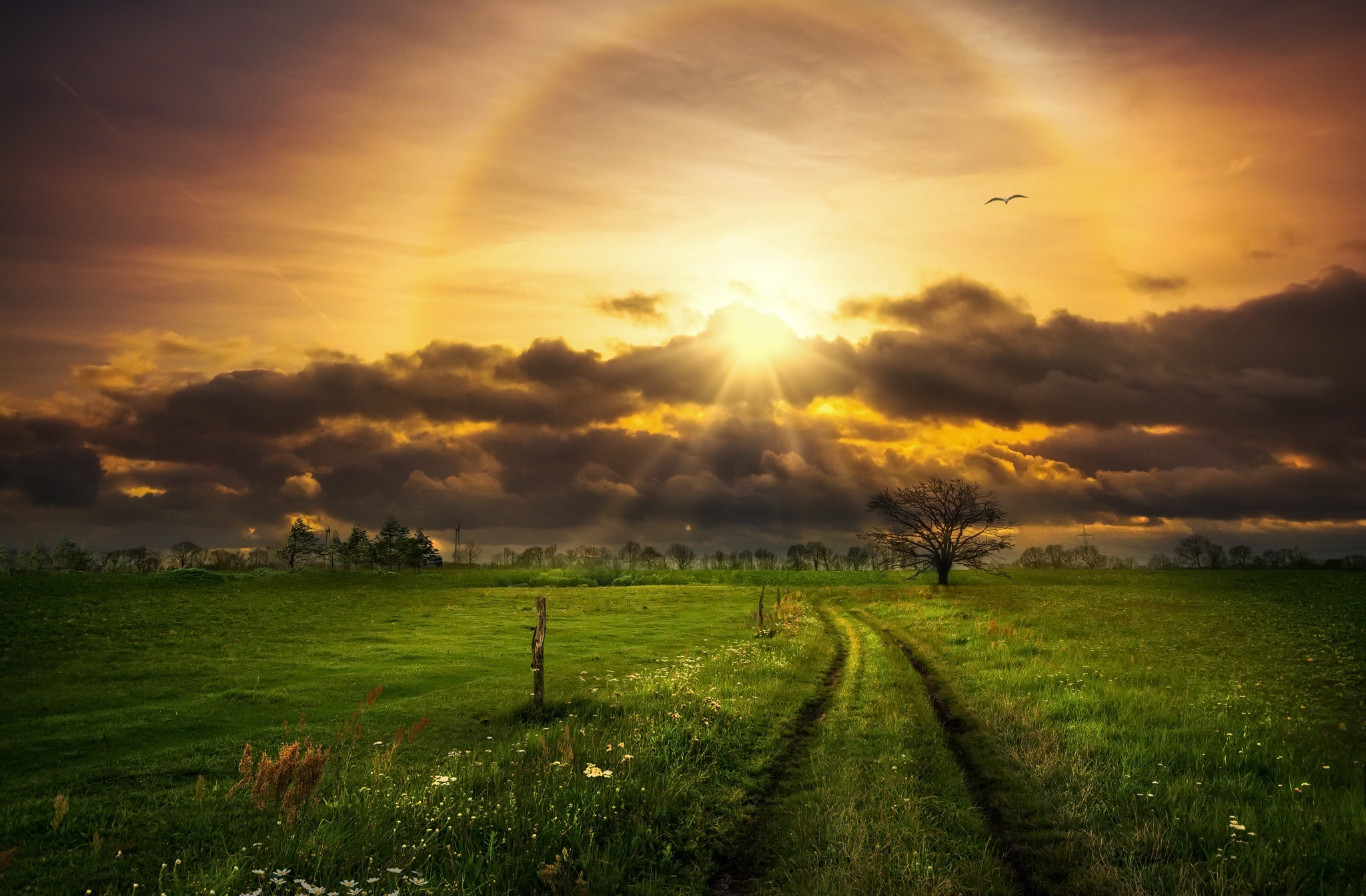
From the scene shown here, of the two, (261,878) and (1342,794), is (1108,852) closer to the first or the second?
(1342,794)

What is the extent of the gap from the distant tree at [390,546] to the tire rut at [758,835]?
134 m

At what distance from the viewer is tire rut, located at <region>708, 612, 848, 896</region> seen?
8992 millimetres

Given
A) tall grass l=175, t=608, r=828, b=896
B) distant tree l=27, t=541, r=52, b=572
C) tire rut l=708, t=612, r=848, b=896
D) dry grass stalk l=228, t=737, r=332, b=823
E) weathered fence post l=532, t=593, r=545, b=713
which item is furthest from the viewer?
distant tree l=27, t=541, r=52, b=572

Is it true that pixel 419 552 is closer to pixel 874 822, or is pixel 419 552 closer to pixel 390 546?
pixel 390 546

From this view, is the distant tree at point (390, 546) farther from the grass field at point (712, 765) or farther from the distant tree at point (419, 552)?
the grass field at point (712, 765)

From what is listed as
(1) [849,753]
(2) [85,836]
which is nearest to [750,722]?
(1) [849,753]

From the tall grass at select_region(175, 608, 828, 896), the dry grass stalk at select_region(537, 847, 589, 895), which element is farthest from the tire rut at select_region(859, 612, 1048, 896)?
the dry grass stalk at select_region(537, 847, 589, 895)

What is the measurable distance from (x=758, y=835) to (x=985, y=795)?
440 centimetres

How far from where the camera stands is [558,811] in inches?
401

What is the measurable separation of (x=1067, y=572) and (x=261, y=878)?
126m

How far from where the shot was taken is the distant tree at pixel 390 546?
5266 inches

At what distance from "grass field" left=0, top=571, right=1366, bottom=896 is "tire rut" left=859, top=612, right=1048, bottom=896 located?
6 cm

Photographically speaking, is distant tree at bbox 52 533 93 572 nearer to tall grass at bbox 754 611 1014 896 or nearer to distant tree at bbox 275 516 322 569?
distant tree at bbox 275 516 322 569

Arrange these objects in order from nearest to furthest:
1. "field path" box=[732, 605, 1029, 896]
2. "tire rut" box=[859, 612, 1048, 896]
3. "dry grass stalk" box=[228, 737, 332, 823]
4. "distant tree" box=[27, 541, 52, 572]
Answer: "field path" box=[732, 605, 1029, 896] < "tire rut" box=[859, 612, 1048, 896] < "dry grass stalk" box=[228, 737, 332, 823] < "distant tree" box=[27, 541, 52, 572]
